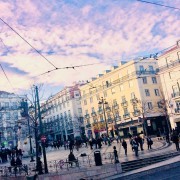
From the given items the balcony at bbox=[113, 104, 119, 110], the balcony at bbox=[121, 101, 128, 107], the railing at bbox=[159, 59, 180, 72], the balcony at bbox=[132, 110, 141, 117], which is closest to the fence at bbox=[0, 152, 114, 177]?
the railing at bbox=[159, 59, 180, 72]

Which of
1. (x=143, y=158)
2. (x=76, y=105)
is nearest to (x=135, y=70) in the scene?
(x=76, y=105)

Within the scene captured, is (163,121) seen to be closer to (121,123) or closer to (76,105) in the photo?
(121,123)

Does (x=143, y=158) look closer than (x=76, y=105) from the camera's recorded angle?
Yes

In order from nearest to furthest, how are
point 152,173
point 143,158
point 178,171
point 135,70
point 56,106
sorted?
point 178,171 < point 152,173 < point 143,158 < point 135,70 < point 56,106

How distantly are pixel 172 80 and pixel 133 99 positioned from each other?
361 inches

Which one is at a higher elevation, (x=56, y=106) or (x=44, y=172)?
(x=56, y=106)

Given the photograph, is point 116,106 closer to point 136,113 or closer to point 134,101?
point 134,101

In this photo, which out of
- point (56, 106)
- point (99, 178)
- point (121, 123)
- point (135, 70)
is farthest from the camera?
point (56, 106)

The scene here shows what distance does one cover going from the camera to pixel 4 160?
1264 inches

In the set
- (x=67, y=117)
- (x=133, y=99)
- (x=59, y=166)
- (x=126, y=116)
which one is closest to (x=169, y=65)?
(x=133, y=99)

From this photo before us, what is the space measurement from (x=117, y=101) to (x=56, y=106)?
2727cm

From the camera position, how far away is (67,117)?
72.3 meters

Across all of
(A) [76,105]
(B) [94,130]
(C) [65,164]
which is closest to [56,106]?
(A) [76,105]

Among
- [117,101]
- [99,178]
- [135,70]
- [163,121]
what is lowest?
[99,178]
